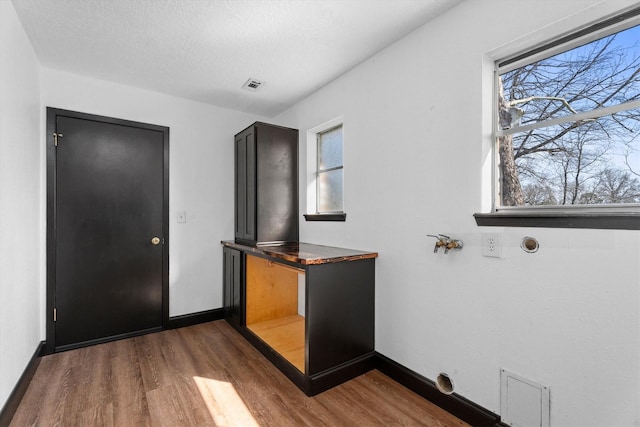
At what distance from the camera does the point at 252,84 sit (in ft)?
9.37

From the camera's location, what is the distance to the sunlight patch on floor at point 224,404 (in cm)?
171

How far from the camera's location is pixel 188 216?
3229mm

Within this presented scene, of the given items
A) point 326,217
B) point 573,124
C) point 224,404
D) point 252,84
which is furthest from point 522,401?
point 252,84

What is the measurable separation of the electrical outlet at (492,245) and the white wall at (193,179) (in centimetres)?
275

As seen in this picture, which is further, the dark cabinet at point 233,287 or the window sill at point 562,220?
the dark cabinet at point 233,287

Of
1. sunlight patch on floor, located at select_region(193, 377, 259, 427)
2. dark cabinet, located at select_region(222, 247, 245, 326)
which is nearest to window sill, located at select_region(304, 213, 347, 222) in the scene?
dark cabinet, located at select_region(222, 247, 245, 326)

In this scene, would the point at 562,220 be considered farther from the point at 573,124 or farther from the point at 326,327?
the point at 326,327

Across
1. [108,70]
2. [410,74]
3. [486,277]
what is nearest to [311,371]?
[486,277]

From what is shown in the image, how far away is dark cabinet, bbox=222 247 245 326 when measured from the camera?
9.68 feet

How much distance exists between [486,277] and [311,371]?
1.24m

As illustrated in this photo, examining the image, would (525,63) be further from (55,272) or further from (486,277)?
(55,272)

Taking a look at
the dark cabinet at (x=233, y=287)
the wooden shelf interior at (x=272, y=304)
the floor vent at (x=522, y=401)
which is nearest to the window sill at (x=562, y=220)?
the floor vent at (x=522, y=401)

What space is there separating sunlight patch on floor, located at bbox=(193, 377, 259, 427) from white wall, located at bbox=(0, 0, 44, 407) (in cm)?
106

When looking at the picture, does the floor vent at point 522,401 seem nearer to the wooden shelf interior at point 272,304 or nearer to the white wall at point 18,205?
the wooden shelf interior at point 272,304
